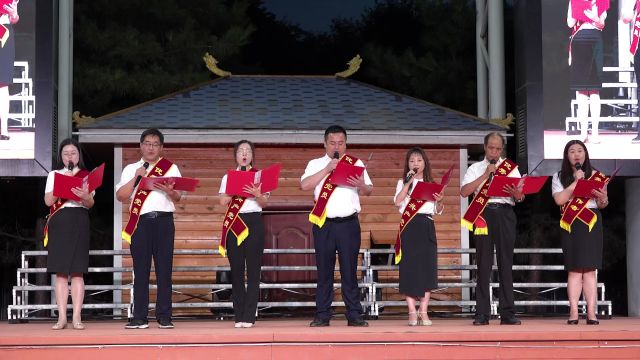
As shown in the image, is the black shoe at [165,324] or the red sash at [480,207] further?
the red sash at [480,207]

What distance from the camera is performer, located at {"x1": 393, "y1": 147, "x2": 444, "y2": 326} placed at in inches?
339

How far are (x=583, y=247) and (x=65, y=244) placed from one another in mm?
4355

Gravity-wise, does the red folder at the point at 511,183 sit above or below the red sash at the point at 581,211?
above

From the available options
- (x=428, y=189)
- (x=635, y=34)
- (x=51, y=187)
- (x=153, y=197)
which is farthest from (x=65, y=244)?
(x=635, y=34)

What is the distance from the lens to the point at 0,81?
11500 millimetres

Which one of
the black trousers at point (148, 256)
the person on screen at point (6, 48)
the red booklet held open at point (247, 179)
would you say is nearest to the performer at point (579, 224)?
the red booklet held open at point (247, 179)

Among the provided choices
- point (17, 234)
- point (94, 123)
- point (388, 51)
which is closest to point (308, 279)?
point (94, 123)

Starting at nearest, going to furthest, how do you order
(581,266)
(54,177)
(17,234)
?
(54,177) < (581,266) < (17,234)

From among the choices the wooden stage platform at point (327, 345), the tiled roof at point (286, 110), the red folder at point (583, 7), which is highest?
the red folder at point (583, 7)

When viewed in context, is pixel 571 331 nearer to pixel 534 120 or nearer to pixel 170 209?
pixel 170 209

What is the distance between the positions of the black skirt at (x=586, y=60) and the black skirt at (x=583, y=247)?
2.96 m

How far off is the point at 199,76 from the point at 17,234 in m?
4.31

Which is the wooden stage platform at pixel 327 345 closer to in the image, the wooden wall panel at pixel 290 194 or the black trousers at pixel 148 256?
the black trousers at pixel 148 256

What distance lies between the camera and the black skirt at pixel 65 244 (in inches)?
335
